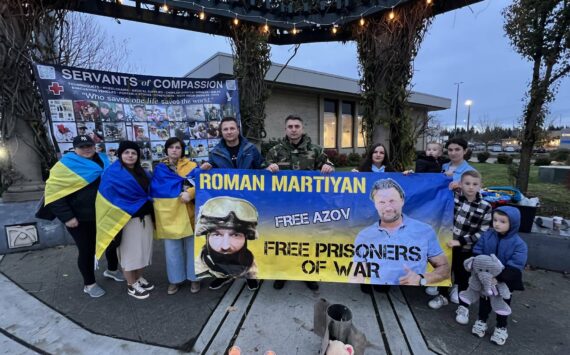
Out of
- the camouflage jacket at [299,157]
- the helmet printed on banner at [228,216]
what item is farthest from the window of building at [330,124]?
the helmet printed on banner at [228,216]

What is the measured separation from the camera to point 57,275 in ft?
10.7

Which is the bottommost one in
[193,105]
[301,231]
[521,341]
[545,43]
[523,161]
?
[521,341]

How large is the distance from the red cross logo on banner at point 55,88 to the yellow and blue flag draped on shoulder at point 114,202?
2.16 m

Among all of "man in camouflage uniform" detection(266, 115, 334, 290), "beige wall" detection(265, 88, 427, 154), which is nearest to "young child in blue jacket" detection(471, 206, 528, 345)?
"man in camouflage uniform" detection(266, 115, 334, 290)

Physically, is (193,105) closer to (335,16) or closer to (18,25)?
(18,25)

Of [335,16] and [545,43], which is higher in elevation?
[335,16]

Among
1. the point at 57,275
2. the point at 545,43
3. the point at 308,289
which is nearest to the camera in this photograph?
the point at 308,289

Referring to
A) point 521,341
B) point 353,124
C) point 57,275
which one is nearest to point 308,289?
point 521,341

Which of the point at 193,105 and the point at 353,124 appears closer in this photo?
the point at 193,105

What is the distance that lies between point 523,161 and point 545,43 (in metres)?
1.90

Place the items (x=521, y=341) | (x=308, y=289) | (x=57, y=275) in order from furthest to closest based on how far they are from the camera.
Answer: (x=57, y=275), (x=308, y=289), (x=521, y=341)

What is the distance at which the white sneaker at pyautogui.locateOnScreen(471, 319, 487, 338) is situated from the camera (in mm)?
2223

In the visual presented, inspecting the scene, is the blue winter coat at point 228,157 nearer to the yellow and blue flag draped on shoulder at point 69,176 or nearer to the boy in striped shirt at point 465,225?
the yellow and blue flag draped on shoulder at point 69,176

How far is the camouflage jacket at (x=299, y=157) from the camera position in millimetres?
2959
